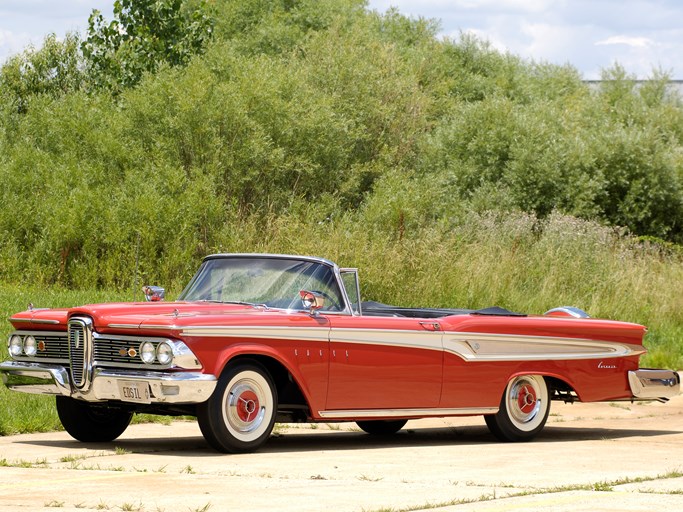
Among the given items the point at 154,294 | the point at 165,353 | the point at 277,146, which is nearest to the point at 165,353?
the point at 165,353

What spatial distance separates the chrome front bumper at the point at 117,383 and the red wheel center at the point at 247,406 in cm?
36

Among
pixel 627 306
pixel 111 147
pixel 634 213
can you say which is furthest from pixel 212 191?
pixel 634 213

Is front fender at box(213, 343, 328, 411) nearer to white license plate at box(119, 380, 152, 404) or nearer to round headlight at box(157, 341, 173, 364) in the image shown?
round headlight at box(157, 341, 173, 364)

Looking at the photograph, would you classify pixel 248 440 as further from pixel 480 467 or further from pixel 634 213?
pixel 634 213

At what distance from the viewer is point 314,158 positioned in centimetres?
3006

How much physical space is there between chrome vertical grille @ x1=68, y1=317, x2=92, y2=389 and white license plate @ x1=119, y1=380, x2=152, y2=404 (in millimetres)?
339

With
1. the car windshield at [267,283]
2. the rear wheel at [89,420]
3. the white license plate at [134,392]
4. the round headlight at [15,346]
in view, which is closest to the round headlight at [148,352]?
the white license plate at [134,392]

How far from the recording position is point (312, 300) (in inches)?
397

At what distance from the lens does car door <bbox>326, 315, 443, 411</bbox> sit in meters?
10.2

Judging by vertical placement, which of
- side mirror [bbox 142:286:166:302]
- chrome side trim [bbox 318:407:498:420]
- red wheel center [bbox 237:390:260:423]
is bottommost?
chrome side trim [bbox 318:407:498:420]

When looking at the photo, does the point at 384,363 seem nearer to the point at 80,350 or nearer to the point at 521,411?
the point at 521,411

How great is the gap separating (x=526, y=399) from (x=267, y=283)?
277cm

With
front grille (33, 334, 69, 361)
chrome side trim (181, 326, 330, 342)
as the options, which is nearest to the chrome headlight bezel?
chrome side trim (181, 326, 330, 342)

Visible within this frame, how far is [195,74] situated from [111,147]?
7.94 feet
